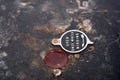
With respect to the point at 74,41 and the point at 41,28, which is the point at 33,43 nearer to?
the point at 41,28

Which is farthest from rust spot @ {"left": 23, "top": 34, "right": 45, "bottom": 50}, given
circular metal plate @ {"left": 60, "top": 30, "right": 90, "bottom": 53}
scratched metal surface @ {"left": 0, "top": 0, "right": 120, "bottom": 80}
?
circular metal plate @ {"left": 60, "top": 30, "right": 90, "bottom": 53}

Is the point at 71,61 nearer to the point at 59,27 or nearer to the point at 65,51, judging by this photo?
the point at 65,51

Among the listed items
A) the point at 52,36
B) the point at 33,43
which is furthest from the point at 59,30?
the point at 33,43

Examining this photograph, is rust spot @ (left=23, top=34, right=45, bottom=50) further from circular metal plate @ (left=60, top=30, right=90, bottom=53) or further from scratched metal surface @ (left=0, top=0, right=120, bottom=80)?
circular metal plate @ (left=60, top=30, right=90, bottom=53)

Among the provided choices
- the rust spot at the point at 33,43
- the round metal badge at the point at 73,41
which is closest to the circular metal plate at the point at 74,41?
the round metal badge at the point at 73,41

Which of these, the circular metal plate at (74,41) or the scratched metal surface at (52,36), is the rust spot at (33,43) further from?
the circular metal plate at (74,41)

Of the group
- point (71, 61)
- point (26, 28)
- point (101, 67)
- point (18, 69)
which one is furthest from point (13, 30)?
point (101, 67)

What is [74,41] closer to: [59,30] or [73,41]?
[73,41]
